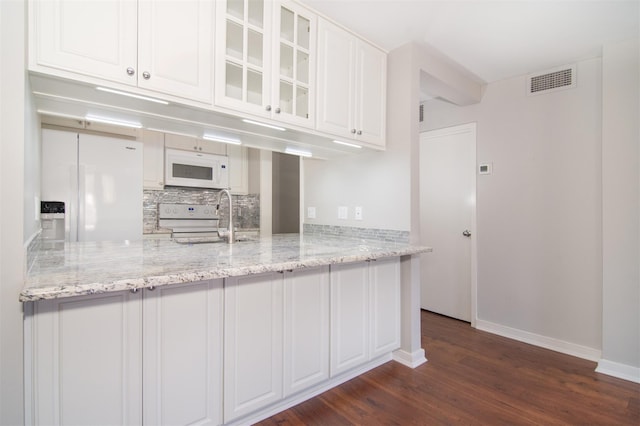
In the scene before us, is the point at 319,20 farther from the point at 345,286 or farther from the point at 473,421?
the point at 473,421

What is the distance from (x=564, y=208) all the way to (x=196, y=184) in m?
3.83

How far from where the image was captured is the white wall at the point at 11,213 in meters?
0.94

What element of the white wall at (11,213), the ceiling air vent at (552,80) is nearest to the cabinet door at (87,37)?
the white wall at (11,213)

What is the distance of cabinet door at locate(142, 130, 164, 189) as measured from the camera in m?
3.33

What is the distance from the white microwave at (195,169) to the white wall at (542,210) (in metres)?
2.93

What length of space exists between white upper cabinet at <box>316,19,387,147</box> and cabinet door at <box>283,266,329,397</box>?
1007mm

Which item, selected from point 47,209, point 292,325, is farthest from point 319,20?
point 47,209

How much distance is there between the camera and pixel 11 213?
966 mm

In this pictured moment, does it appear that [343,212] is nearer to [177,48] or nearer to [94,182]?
[177,48]

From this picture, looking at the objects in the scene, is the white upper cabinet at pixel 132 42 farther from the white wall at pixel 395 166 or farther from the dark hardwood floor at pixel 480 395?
the dark hardwood floor at pixel 480 395

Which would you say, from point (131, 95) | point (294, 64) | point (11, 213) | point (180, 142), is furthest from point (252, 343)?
point (180, 142)

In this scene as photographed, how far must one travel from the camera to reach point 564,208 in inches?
105

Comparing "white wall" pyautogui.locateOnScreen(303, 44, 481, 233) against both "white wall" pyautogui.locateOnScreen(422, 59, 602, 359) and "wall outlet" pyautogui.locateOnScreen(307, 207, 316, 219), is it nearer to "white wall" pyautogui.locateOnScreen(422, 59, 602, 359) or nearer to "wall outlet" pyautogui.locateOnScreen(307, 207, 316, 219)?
"wall outlet" pyautogui.locateOnScreen(307, 207, 316, 219)

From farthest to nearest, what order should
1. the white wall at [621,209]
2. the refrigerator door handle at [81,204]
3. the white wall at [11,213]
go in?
the refrigerator door handle at [81,204] → the white wall at [621,209] → the white wall at [11,213]
